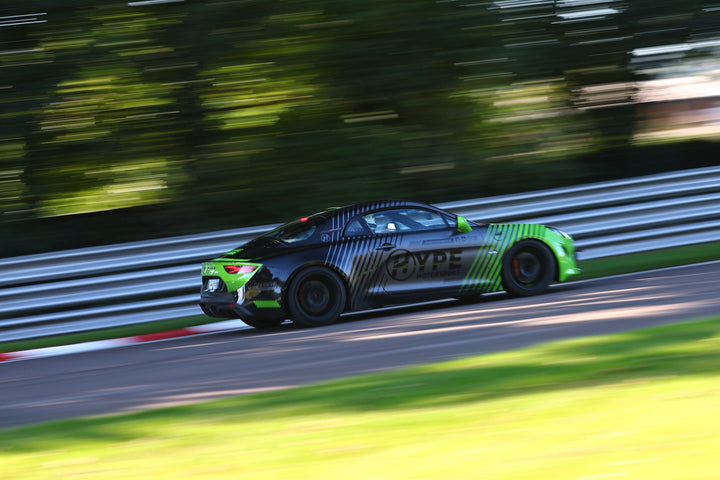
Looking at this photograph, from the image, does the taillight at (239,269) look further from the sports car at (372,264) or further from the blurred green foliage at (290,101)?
the blurred green foliage at (290,101)

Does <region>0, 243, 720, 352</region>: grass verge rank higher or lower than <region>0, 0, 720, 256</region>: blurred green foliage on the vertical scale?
lower

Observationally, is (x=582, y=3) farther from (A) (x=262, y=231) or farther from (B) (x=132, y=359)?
(B) (x=132, y=359)

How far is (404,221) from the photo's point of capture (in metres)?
10.9

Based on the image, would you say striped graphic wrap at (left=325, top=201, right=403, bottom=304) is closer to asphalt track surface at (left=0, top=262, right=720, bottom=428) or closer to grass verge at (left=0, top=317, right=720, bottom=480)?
asphalt track surface at (left=0, top=262, right=720, bottom=428)

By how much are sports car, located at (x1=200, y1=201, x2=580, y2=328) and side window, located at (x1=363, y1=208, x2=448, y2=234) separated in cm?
1

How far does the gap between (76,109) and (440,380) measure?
864 centimetres

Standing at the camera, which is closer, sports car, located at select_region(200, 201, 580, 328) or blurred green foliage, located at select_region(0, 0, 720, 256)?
sports car, located at select_region(200, 201, 580, 328)

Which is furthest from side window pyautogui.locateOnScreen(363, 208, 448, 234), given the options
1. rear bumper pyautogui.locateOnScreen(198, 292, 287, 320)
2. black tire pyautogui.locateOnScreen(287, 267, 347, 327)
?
rear bumper pyautogui.locateOnScreen(198, 292, 287, 320)

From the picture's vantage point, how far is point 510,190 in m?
15.6

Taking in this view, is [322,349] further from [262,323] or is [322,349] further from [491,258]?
[491,258]

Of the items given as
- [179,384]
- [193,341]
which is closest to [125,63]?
[193,341]

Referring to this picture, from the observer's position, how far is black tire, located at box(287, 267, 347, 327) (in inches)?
404

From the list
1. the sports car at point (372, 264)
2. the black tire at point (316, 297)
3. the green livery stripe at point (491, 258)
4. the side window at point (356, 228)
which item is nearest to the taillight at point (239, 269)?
the sports car at point (372, 264)

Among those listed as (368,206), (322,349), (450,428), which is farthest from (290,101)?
(450,428)
